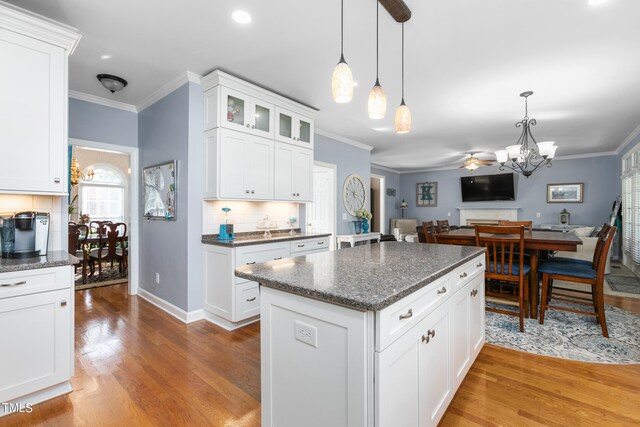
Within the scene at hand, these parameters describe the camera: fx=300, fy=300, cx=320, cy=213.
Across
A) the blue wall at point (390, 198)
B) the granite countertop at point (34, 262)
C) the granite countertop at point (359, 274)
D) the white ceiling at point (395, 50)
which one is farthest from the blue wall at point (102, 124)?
the blue wall at point (390, 198)

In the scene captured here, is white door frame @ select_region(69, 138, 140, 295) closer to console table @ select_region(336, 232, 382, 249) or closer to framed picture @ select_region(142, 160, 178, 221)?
framed picture @ select_region(142, 160, 178, 221)

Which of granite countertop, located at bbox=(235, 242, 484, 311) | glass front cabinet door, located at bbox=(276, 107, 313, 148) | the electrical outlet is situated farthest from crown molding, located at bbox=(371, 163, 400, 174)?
the electrical outlet

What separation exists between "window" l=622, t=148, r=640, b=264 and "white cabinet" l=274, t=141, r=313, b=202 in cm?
549

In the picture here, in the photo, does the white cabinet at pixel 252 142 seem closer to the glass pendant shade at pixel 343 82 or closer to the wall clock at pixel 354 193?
the wall clock at pixel 354 193

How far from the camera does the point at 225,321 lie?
304cm

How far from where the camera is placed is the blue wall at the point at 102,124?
349 centimetres

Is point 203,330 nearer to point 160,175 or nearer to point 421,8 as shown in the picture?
point 160,175

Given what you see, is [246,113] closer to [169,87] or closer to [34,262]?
[169,87]

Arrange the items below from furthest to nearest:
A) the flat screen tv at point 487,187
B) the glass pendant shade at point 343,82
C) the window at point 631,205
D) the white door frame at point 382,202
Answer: the white door frame at point 382,202
the flat screen tv at point 487,187
the window at point 631,205
the glass pendant shade at point 343,82

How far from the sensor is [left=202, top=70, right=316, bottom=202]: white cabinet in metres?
3.10

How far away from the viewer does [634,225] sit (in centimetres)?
523

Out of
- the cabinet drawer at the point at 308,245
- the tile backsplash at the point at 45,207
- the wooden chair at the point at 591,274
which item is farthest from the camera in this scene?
the cabinet drawer at the point at 308,245

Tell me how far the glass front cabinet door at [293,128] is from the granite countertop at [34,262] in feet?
7.90

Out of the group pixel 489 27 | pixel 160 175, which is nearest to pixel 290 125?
pixel 160 175
